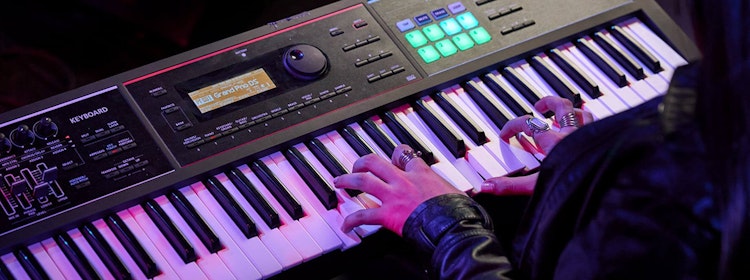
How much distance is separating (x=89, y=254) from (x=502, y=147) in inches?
35.3

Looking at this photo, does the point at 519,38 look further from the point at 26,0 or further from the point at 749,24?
the point at 26,0

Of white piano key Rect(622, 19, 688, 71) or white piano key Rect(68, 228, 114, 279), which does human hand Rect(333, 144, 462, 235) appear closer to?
white piano key Rect(68, 228, 114, 279)

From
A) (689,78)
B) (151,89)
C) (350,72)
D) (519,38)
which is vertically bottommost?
(689,78)

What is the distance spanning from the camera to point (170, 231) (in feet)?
6.07

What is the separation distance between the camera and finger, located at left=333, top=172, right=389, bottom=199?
1.84 meters

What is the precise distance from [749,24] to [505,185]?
914 millimetres

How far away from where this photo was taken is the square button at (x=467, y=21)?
2260mm

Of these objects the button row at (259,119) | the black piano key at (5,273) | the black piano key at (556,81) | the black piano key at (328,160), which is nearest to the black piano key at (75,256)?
the black piano key at (5,273)

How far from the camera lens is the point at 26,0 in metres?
3.90

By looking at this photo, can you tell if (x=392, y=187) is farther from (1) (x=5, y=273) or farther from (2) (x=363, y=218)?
(1) (x=5, y=273)

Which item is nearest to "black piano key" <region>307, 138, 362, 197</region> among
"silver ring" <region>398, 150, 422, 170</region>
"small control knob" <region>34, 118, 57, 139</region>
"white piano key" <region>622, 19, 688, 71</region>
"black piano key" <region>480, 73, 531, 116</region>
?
"silver ring" <region>398, 150, 422, 170</region>

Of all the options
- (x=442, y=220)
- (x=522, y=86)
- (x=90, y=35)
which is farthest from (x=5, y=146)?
(x=90, y=35)

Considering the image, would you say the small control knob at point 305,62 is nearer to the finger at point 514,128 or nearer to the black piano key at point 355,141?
the black piano key at point 355,141

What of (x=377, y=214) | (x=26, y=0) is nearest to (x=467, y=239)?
(x=377, y=214)
